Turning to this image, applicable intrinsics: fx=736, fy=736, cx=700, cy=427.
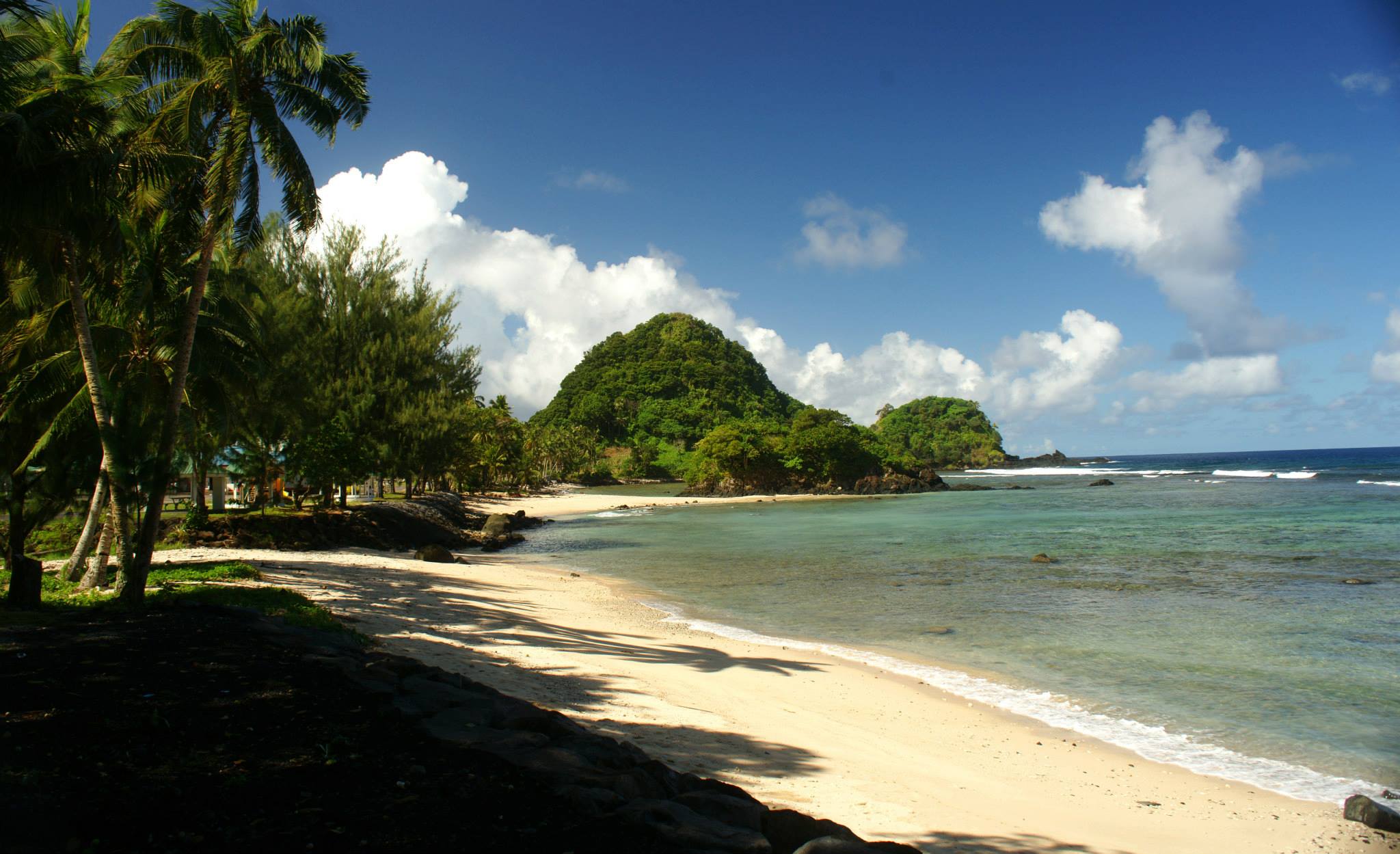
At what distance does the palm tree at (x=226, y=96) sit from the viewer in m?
11.5

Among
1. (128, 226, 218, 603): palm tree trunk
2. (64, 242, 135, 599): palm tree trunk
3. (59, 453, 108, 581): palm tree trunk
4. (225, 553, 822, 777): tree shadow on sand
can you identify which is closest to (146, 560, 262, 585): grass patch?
(225, 553, 822, 777): tree shadow on sand

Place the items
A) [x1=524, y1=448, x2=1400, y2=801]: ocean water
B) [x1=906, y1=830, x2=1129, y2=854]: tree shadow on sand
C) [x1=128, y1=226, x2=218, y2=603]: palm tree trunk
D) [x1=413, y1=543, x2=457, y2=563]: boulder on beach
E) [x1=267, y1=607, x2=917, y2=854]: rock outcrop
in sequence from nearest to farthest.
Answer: [x1=267, y1=607, x2=917, y2=854]: rock outcrop → [x1=906, y1=830, x2=1129, y2=854]: tree shadow on sand → [x1=524, y1=448, x2=1400, y2=801]: ocean water → [x1=128, y1=226, x2=218, y2=603]: palm tree trunk → [x1=413, y1=543, x2=457, y2=563]: boulder on beach

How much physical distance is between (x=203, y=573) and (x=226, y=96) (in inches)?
325

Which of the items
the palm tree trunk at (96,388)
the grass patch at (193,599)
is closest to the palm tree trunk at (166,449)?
the palm tree trunk at (96,388)

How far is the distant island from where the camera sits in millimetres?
86688

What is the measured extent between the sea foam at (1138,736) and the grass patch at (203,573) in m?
10.4

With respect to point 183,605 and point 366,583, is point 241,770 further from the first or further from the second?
point 366,583

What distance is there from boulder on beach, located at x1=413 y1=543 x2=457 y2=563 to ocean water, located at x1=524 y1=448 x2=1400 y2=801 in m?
4.84

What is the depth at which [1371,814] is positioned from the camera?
5.94m

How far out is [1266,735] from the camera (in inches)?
321

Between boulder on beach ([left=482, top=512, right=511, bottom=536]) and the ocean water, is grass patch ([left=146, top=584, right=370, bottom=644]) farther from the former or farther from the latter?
boulder on beach ([left=482, top=512, right=511, bottom=536])

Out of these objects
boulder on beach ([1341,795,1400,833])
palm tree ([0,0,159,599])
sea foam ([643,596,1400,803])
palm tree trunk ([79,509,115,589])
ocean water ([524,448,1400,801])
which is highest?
palm tree ([0,0,159,599])

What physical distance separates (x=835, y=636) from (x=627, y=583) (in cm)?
813

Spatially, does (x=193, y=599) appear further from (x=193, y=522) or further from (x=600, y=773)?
(x=193, y=522)
